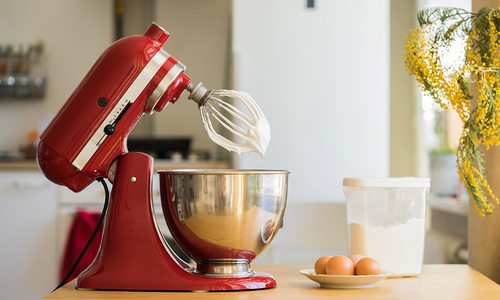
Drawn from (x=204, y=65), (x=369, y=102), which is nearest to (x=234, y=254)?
(x=369, y=102)

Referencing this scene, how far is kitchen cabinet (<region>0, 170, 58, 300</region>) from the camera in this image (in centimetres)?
326

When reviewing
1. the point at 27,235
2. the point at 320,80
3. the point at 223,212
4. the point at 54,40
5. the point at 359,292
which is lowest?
the point at 27,235

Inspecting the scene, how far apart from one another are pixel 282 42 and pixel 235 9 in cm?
23

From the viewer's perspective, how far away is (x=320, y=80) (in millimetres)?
3123

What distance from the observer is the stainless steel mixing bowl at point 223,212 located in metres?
1.12

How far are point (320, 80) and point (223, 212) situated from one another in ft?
6.75

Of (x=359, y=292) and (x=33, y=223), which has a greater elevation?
(x=359, y=292)

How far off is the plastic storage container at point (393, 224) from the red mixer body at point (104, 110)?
384 mm

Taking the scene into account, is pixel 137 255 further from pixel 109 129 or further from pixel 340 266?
pixel 340 266

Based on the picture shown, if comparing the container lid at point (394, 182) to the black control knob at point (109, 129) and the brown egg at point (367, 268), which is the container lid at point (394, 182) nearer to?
the brown egg at point (367, 268)

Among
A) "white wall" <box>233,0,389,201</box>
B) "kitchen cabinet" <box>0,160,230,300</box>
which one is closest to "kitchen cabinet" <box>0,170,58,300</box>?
"kitchen cabinet" <box>0,160,230,300</box>

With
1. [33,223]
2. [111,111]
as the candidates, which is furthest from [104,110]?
[33,223]

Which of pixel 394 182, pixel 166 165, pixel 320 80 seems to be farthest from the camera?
pixel 166 165

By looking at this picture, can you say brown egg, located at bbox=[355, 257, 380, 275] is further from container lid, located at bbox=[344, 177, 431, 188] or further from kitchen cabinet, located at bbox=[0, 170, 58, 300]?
kitchen cabinet, located at bbox=[0, 170, 58, 300]
